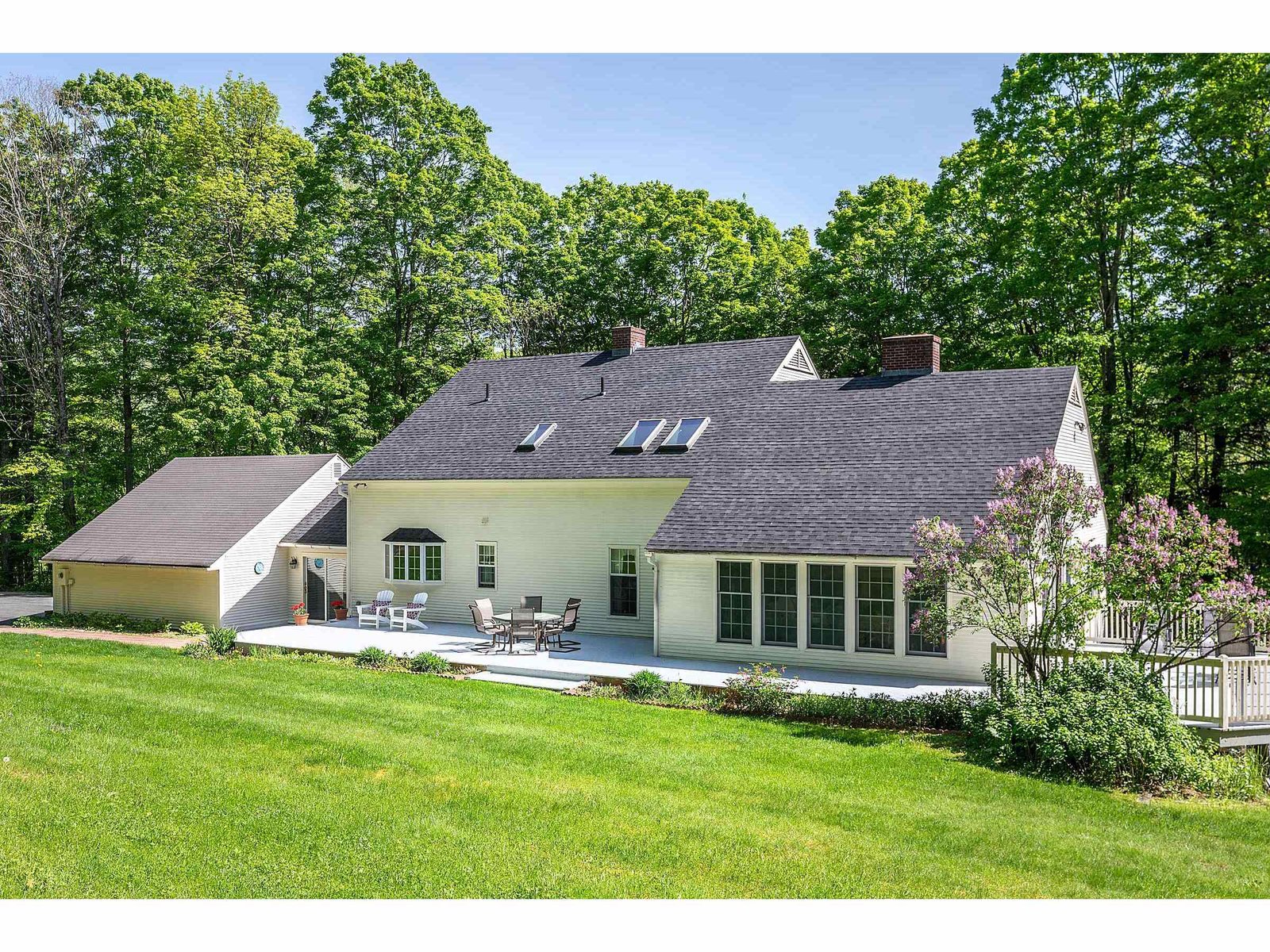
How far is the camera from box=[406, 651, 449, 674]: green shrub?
56.1 ft

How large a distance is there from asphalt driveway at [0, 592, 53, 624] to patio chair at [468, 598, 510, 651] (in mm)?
14860

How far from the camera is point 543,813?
28.3 feet

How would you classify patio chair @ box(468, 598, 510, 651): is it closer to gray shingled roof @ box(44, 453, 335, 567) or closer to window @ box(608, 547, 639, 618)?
window @ box(608, 547, 639, 618)

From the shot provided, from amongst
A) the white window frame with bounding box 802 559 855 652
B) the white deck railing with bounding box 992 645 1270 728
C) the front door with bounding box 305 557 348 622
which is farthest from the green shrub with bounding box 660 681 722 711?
the front door with bounding box 305 557 348 622

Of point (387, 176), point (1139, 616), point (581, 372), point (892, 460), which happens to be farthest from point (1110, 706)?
point (387, 176)

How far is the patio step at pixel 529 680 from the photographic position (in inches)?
628

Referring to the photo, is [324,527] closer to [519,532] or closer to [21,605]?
[519,532]

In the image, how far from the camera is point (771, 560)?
16.8 meters

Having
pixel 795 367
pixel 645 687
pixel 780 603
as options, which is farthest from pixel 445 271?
pixel 645 687

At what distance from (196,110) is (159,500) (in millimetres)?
17374

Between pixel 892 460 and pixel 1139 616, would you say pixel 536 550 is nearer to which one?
pixel 892 460

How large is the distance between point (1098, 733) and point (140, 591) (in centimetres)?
2281

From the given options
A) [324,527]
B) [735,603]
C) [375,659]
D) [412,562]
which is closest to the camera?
[735,603]

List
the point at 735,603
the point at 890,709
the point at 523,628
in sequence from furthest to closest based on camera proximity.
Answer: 1. the point at 523,628
2. the point at 735,603
3. the point at 890,709
